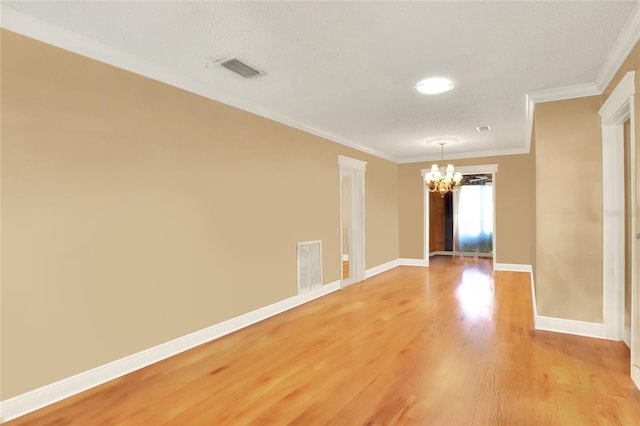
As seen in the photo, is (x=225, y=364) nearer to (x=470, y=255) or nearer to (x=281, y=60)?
(x=281, y=60)

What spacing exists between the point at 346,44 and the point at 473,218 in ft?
29.7

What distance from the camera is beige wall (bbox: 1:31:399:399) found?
2285mm

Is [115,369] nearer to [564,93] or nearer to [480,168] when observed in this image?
[564,93]

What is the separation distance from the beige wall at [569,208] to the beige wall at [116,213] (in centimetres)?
311

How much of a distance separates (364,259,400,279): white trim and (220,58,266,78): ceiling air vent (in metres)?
4.64

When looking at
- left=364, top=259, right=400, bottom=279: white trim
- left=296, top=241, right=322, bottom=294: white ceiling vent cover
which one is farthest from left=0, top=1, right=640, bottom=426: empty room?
left=364, top=259, right=400, bottom=279: white trim

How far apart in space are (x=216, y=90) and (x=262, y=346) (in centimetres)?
266

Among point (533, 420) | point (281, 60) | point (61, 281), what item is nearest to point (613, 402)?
point (533, 420)

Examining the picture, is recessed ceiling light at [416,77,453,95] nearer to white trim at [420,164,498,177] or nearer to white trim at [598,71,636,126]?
white trim at [598,71,636,126]

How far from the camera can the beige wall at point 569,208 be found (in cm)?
351

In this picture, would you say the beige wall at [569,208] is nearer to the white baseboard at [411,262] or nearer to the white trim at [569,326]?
the white trim at [569,326]

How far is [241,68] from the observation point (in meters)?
3.11

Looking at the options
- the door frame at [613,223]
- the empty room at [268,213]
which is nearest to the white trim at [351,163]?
the empty room at [268,213]

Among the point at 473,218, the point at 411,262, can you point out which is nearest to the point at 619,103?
the point at 411,262
